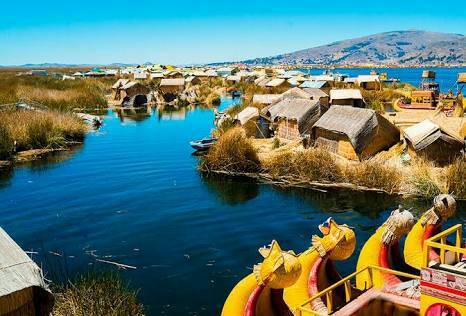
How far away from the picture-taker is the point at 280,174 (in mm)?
Answer: 22953

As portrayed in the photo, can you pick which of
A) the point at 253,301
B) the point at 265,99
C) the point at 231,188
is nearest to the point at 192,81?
the point at 265,99

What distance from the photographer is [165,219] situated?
18.1 meters

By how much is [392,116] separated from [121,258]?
29.0 metres

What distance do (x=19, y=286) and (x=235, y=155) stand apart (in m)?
19.7

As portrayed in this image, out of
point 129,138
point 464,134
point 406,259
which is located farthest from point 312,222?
point 129,138

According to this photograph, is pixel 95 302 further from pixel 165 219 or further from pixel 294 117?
pixel 294 117

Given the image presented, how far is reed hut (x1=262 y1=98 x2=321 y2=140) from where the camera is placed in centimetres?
2923

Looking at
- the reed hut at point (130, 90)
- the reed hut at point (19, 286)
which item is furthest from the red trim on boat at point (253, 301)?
the reed hut at point (130, 90)

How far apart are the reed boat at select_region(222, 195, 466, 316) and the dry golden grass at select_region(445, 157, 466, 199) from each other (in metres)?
9.04

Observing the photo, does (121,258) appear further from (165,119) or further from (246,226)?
(165,119)

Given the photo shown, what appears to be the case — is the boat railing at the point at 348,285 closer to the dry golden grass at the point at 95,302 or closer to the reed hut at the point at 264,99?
the dry golden grass at the point at 95,302

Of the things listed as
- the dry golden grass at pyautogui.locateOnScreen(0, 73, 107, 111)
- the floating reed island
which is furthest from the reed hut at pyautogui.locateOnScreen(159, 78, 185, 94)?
the floating reed island

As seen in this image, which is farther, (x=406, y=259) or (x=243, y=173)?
(x=243, y=173)

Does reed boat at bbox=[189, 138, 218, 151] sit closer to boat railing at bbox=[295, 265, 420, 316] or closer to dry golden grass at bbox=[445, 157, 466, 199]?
dry golden grass at bbox=[445, 157, 466, 199]
